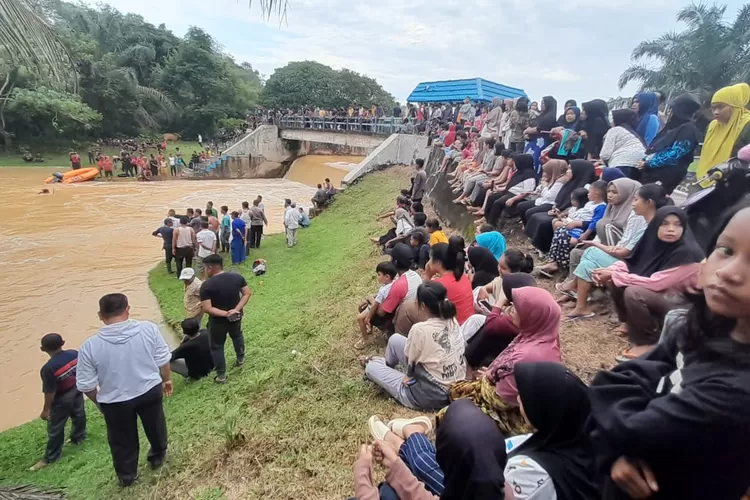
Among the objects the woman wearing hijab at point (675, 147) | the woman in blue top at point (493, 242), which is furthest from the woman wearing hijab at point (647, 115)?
the woman in blue top at point (493, 242)

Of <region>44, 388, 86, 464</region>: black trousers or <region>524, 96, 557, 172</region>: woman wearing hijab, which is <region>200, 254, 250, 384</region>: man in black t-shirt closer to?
<region>44, 388, 86, 464</region>: black trousers

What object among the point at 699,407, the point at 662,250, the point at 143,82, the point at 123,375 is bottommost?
the point at 123,375

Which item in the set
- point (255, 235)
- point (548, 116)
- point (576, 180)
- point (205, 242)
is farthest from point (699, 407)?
point (255, 235)

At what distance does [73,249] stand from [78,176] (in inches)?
543

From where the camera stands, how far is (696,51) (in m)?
19.2

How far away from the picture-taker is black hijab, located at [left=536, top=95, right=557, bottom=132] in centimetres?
752

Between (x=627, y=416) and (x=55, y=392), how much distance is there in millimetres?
4894

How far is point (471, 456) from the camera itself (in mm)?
1492

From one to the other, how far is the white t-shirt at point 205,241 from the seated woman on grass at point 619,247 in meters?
8.15

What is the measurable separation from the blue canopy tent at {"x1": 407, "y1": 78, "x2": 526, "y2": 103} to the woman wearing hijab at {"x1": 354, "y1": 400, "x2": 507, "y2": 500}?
56.2 ft

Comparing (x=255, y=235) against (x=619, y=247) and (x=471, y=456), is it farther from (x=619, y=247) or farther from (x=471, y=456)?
(x=471, y=456)

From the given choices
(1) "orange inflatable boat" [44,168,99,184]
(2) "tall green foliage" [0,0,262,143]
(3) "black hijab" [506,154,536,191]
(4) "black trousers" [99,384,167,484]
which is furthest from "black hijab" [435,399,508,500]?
(2) "tall green foliage" [0,0,262,143]

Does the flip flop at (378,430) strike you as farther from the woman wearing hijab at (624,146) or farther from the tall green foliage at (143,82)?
the tall green foliage at (143,82)

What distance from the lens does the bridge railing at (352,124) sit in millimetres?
21372
